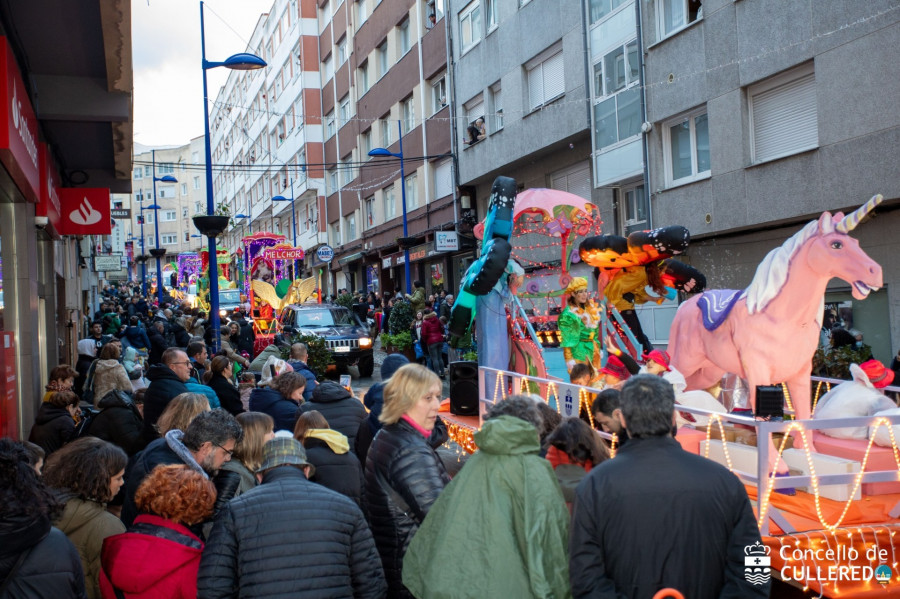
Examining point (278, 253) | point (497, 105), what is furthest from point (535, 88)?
point (278, 253)

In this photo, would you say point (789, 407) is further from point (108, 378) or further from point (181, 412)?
point (108, 378)

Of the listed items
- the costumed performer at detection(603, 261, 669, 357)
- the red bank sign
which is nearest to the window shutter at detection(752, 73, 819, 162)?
the costumed performer at detection(603, 261, 669, 357)

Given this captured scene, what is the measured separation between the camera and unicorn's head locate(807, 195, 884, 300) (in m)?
6.18

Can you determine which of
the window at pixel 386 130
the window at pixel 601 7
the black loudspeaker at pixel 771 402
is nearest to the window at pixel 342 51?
the window at pixel 386 130

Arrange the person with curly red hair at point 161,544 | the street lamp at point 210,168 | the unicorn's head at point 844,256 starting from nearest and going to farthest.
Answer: the person with curly red hair at point 161,544 < the unicorn's head at point 844,256 < the street lamp at point 210,168

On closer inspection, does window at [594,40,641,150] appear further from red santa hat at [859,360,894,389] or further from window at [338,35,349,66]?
window at [338,35,349,66]

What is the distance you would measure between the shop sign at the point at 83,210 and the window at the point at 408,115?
67.9 ft

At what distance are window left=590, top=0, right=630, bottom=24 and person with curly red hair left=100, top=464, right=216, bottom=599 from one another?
17870mm

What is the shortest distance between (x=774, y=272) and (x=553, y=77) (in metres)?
16.6

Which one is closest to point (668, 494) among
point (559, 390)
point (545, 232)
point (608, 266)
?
point (559, 390)

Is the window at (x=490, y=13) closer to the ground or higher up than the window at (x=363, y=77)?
closer to the ground

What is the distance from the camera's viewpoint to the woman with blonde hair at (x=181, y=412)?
5020mm

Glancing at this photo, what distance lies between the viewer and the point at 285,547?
318 cm

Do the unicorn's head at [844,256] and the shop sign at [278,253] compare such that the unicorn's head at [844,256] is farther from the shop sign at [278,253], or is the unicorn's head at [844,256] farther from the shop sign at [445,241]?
the shop sign at [278,253]
